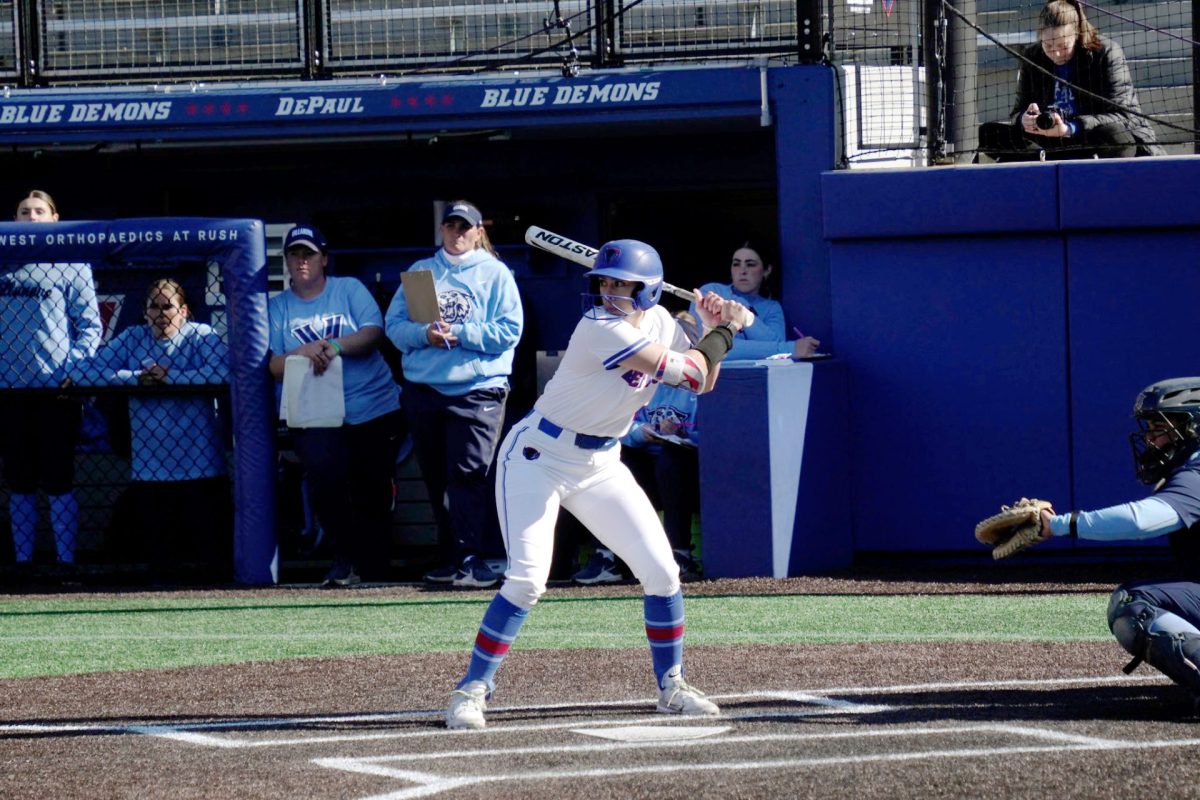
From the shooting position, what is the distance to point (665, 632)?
5.56 meters

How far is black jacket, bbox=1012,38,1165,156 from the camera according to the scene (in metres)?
9.39

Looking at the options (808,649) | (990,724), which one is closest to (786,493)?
(808,649)

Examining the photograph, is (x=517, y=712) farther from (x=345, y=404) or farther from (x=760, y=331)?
(x=760, y=331)

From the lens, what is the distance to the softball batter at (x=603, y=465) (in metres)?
5.43

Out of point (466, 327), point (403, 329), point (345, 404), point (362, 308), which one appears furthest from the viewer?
point (362, 308)

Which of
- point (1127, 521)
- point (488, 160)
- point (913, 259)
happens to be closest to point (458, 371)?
point (913, 259)

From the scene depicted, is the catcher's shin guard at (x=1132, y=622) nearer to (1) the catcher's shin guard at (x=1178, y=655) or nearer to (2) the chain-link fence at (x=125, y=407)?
(1) the catcher's shin guard at (x=1178, y=655)

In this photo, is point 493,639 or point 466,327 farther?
point 466,327

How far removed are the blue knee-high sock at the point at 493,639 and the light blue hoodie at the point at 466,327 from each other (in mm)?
3702

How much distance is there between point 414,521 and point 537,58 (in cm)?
282

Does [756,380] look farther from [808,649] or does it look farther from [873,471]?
[808,649]

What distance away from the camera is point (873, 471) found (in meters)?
9.53

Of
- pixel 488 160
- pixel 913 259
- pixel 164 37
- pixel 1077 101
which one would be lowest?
pixel 913 259

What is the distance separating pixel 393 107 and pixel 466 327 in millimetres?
1713
